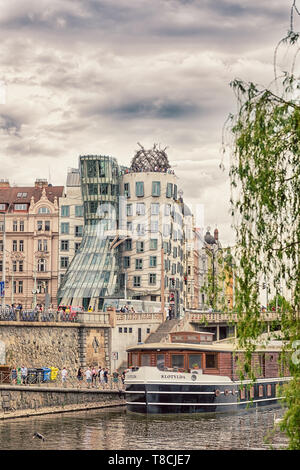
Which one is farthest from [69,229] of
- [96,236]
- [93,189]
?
[93,189]

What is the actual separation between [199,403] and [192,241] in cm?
8819

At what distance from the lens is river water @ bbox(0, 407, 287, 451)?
38562 millimetres

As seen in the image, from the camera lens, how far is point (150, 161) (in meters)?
108

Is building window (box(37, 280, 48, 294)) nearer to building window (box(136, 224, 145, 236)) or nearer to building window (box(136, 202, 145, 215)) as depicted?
building window (box(136, 224, 145, 236))

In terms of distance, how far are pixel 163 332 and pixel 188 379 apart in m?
27.5

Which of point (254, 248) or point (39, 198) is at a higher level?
point (39, 198)

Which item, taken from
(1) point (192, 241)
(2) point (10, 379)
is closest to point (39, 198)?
(1) point (192, 241)

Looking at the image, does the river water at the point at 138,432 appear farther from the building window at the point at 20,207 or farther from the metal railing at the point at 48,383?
the building window at the point at 20,207

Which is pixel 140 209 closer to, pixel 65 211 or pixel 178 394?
pixel 65 211

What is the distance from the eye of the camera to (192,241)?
14012cm

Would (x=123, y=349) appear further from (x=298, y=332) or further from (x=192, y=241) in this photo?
(x=192, y=241)

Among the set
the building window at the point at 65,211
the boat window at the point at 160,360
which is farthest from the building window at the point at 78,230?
the boat window at the point at 160,360

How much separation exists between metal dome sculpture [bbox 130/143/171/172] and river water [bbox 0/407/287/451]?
56.5 m

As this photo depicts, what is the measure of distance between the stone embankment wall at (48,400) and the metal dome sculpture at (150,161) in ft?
176
